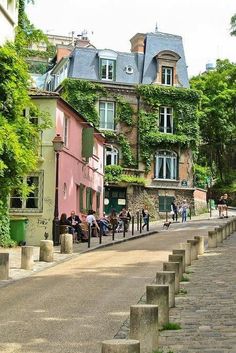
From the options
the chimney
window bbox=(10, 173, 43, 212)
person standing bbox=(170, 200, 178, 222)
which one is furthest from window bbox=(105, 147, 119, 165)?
window bbox=(10, 173, 43, 212)

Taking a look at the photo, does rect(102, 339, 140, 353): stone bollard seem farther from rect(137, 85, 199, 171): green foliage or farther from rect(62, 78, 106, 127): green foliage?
rect(137, 85, 199, 171): green foliage

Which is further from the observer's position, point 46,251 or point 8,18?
point 8,18

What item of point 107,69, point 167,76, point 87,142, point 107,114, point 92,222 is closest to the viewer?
point 92,222

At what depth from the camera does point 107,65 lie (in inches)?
1903

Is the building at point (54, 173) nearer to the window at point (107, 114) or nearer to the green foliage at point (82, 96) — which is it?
the green foliage at point (82, 96)

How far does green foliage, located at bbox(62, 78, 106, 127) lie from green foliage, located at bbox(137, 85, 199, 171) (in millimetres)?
3771

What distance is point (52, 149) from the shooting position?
25.5 meters

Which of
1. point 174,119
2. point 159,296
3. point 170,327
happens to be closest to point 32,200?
point 170,327

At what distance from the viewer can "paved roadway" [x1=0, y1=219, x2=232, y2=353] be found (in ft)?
25.2

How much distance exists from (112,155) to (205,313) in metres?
38.1

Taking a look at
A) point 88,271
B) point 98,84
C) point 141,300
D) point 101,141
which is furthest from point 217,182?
point 141,300

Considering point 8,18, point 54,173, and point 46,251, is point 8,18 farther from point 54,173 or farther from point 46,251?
point 46,251

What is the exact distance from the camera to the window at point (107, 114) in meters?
47.1

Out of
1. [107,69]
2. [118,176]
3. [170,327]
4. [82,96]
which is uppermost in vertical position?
[107,69]
